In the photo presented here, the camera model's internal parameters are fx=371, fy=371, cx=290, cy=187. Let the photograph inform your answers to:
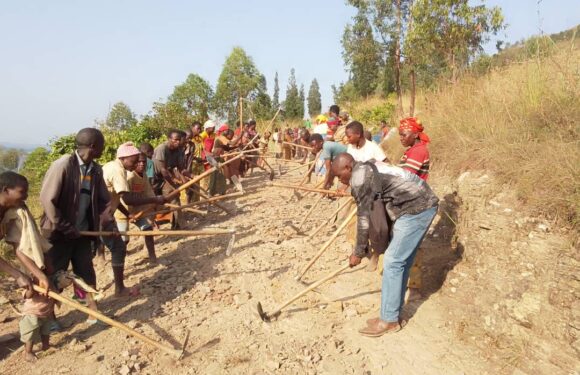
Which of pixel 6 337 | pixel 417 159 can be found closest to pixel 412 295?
pixel 417 159

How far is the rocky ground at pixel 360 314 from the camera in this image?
287cm

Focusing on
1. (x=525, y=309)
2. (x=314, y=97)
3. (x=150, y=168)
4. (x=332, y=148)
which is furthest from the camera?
(x=314, y=97)

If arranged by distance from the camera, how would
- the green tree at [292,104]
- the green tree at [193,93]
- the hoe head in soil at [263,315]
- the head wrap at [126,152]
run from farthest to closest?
1. the green tree at [292,104]
2. the green tree at [193,93]
3. the head wrap at [126,152]
4. the hoe head in soil at [263,315]

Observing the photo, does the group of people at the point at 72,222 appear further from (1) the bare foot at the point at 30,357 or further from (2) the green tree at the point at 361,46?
(2) the green tree at the point at 361,46

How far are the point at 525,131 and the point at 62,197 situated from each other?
4.73 meters

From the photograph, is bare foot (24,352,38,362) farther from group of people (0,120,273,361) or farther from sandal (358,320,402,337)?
sandal (358,320,402,337)

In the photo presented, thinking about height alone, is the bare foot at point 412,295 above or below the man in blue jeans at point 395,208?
below

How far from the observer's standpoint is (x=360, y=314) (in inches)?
143

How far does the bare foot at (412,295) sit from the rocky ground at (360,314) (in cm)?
7

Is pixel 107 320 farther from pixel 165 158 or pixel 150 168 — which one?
pixel 165 158

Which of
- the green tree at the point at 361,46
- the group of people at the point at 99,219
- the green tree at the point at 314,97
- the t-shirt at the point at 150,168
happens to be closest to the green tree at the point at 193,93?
the green tree at the point at 361,46

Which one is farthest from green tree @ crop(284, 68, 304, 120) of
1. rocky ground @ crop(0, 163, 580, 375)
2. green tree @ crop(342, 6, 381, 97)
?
rocky ground @ crop(0, 163, 580, 375)

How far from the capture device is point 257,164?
11453 millimetres

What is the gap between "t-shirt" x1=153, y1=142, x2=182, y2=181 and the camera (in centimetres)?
588
